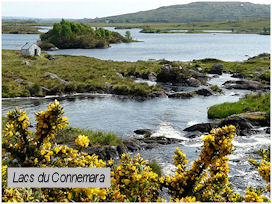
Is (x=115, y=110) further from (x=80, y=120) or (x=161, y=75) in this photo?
(x=161, y=75)

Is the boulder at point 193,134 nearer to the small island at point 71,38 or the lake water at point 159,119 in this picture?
the lake water at point 159,119

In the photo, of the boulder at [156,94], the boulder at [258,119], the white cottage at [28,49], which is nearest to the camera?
the boulder at [258,119]

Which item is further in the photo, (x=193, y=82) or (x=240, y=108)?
(x=193, y=82)

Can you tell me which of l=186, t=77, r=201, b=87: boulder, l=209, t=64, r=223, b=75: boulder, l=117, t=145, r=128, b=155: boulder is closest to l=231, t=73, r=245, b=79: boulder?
l=209, t=64, r=223, b=75: boulder

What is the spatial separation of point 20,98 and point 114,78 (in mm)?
15016

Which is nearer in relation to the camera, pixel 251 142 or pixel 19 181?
pixel 19 181

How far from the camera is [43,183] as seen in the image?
5.18 m

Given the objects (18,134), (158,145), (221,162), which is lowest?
(158,145)

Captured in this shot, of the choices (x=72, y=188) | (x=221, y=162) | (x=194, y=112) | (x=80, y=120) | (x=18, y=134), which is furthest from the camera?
(x=194, y=112)

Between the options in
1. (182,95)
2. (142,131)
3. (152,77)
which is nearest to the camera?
(142,131)

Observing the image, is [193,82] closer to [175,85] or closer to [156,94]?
[175,85]

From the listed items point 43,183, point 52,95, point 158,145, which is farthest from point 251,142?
point 52,95

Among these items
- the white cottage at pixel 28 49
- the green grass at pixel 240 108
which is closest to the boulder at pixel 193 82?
the green grass at pixel 240 108

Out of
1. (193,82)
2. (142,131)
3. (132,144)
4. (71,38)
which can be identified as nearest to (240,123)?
(142,131)
